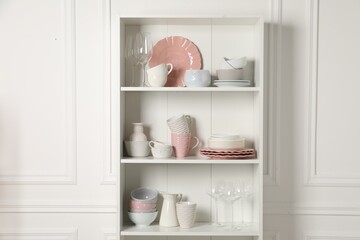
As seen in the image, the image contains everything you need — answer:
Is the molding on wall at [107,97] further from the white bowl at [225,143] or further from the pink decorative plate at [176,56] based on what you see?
the white bowl at [225,143]

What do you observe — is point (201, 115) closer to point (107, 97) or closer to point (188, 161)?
point (188, 161)

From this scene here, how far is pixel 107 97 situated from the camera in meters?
2.80

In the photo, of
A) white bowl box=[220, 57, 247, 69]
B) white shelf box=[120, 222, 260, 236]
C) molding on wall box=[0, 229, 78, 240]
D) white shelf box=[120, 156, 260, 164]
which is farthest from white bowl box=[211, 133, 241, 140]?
molding on wall box=[0, 229, 78, 240]

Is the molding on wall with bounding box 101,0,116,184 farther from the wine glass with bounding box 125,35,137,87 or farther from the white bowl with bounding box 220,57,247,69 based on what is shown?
the white bowl with bounding box 220,57,247,69

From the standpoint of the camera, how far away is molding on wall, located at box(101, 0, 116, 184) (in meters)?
2.79

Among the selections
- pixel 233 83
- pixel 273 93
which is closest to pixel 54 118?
pixel 233 83

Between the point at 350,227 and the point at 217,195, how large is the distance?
734 millimetres

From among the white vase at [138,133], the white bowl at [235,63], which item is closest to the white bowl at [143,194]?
the white vase at [138,133]

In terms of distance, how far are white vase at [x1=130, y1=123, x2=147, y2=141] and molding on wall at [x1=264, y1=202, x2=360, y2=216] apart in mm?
732

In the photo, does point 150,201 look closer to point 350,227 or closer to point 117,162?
point 117,162

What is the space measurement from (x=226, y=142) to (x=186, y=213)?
40 centimetres

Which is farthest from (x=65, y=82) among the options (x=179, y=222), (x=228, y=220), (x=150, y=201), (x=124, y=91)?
(x=228, y=220)

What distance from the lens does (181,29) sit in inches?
109

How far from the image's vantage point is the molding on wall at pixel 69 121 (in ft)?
9.15
